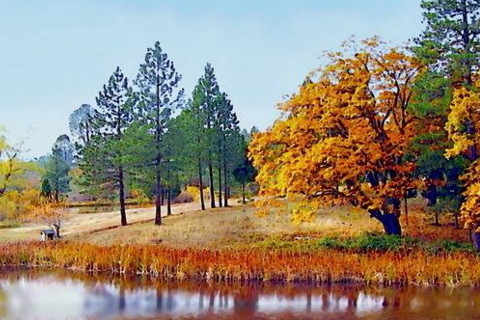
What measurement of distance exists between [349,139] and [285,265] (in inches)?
299

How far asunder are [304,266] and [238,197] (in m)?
39.3

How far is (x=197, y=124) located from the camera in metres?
46.7

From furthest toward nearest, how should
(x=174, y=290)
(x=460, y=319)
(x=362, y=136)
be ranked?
(x=362, y=136) → (x=174, y=290) → (x=460, y=319)

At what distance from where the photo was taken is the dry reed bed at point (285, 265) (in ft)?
72.4

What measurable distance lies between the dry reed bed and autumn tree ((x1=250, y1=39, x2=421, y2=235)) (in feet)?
10.7

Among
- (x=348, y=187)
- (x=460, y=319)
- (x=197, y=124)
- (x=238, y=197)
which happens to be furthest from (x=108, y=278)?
(x=238, y=197)

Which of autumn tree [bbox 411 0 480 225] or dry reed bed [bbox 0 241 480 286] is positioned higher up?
autumn tree [bbox 411 0 480 225]

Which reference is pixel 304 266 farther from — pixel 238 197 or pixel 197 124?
pixel 238 197

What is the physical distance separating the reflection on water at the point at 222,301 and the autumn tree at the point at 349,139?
7.36 meters

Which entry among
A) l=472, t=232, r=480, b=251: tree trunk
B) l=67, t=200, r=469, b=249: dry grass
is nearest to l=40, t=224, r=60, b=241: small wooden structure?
l=67, t=200, r=469, b=249: dry grass

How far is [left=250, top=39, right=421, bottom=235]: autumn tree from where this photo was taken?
90.7 feet

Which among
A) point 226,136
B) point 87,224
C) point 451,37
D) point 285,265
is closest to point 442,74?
point 451,37

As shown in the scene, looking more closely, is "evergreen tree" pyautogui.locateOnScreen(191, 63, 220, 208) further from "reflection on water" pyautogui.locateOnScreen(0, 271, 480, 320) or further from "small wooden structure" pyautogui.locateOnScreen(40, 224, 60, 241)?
"reflection on water" pyautogui.locateOnScreen(0, 271, 480, 320)

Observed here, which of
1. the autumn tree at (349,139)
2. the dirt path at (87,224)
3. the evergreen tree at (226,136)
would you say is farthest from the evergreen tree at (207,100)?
the autumn tree at (349,139)
